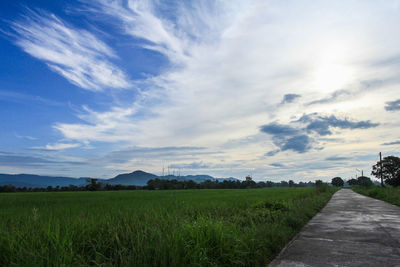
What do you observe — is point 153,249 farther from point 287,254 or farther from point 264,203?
point 264,203

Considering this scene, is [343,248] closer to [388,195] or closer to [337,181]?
[388,195]

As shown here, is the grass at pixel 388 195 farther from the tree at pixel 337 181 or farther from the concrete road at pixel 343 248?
the tree at pixel 337 181

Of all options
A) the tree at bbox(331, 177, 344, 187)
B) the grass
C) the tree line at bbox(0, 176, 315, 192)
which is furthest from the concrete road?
the tree at bbox(331, 177, 344, 187)

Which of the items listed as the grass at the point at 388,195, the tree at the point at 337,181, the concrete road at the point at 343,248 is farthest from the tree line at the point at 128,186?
the tree at the point at 337,181

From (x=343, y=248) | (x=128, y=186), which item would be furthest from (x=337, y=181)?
(x=343, y=248)

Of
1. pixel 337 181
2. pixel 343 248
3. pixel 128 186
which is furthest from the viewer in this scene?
pixel 337 181

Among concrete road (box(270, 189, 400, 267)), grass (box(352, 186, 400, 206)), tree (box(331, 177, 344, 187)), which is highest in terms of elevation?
concrete road (box(270, 189, 400, 267))

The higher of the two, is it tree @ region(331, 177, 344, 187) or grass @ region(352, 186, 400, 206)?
grass @ region(352, 186, 400, 206)

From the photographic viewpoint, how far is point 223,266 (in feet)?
11.7

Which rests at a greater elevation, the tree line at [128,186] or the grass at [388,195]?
the grass at [388,195]

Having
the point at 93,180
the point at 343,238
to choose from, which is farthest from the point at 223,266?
the point at 93,180

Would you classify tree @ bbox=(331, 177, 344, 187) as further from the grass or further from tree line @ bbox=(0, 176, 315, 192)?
the grass

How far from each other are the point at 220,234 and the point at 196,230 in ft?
1.27

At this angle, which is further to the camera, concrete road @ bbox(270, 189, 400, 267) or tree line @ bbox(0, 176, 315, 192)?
tree line @ bbox(0, 176, 315, 192)
